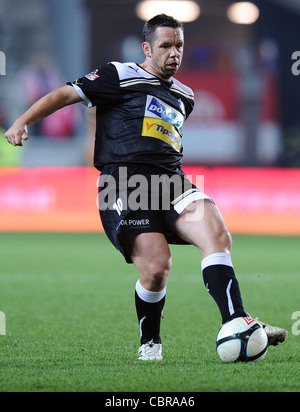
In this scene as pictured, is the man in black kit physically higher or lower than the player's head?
lower

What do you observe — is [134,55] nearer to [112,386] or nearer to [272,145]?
[272,145]

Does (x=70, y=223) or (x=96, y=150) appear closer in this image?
(x=96, y=150)

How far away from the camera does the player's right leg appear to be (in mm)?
3900

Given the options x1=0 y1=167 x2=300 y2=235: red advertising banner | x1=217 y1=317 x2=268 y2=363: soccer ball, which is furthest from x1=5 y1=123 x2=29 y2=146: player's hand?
x1=0 y1=167 x2=300 y2=235: red advertising banner

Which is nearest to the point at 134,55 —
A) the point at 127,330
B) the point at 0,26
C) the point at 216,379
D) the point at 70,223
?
the point at 0,26

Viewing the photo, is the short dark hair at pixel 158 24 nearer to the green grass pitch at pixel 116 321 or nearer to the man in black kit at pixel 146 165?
the man in black kit at pixel 146 165

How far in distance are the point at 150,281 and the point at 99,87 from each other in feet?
3.27

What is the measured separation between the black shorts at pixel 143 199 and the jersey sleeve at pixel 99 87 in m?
0.35

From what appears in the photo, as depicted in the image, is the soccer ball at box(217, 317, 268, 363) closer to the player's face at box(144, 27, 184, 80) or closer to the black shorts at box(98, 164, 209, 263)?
the black shorts at box(98, 164, 209, 263)

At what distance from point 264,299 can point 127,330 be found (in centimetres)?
178

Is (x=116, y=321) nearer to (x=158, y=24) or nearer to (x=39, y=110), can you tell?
(x=39, y=110)

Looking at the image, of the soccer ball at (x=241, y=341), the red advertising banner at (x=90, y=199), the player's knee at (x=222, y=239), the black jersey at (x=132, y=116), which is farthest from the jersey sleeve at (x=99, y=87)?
the red advertising banner at (x=90, y=199)

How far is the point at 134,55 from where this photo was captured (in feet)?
62.3

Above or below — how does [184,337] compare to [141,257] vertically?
below
